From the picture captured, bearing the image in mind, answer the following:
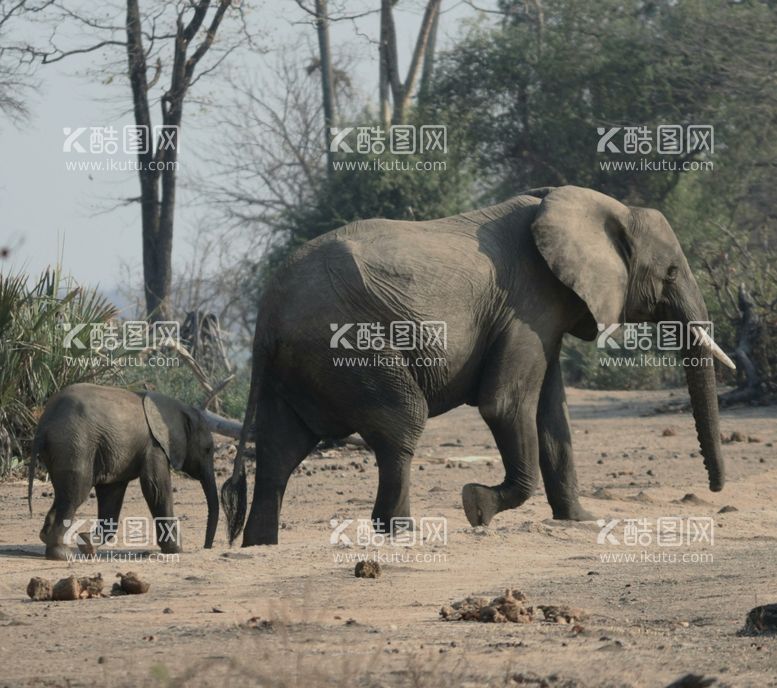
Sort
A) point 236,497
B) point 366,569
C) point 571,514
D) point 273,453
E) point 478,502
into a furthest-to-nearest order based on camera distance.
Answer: point 571,514
point 478,502
point 236,497
point 273,453
point 366,569

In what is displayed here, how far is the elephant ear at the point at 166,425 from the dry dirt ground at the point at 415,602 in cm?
70

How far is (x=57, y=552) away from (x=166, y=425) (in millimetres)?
1283

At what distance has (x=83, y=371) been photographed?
48.8 ft

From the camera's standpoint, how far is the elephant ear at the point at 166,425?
1050 centimetres

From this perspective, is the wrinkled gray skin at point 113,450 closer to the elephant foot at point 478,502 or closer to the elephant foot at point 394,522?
the elephant foot at point 394,522

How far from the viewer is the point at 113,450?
1020cm

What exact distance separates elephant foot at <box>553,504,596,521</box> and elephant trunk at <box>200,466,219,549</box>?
2428 mm

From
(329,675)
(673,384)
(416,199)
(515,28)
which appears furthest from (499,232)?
(515,28)

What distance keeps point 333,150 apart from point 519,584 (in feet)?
73.9

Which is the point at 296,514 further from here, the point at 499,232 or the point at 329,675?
the point at 329,675

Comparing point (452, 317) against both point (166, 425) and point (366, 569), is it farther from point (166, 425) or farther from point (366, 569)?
point (166, 425)

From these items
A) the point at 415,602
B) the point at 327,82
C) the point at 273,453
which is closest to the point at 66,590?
the point at 415,602

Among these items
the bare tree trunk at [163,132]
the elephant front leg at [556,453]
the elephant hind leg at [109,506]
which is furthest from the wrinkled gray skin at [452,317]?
the bare tree trunk at [163,132]

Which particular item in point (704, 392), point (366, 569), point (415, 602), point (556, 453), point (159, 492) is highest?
point (704, 392)
